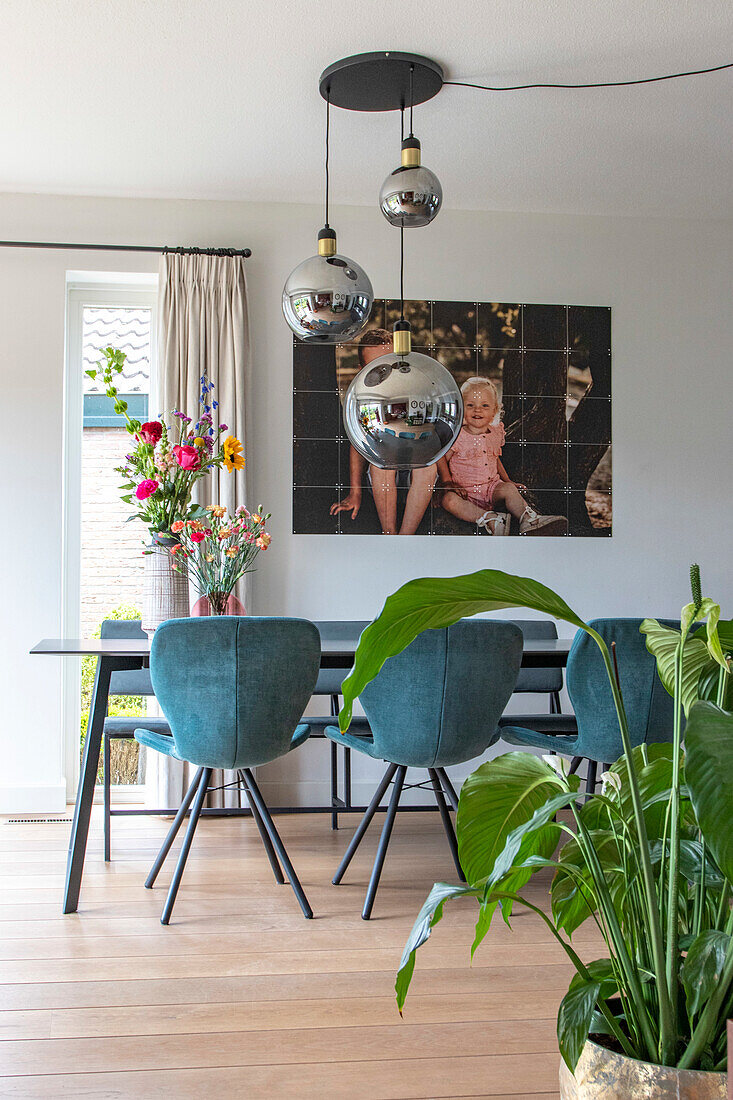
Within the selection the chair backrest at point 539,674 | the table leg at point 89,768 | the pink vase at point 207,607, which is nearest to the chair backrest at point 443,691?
the pink vase at point 207,607

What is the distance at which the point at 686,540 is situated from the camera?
478 centimetres

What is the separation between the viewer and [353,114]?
12.1 feet

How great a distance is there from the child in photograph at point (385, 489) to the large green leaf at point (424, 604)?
3.44 m

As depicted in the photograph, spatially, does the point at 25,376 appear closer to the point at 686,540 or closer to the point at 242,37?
the point at 242,37

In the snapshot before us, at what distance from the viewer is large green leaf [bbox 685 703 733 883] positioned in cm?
98

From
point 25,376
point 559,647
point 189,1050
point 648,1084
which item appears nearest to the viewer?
point 648,1084

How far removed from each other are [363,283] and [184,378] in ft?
6.07

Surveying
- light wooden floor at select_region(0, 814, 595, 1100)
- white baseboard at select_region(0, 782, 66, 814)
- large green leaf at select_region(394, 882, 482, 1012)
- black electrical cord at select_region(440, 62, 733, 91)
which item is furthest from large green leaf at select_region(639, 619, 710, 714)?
white baseboard at select_region(0, 782, 66, 814)

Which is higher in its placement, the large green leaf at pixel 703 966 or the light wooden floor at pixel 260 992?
the large green leaf at pixel 703 966

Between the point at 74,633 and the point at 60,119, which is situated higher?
the point at 60,119

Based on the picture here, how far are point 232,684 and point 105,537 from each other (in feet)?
6.84

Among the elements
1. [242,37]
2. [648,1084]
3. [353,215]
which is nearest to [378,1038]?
[648,1084]

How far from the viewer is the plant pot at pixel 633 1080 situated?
1.02 m

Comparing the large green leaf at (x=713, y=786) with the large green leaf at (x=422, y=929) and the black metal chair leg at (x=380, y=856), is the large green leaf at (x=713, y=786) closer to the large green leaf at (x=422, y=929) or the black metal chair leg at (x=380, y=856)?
the large green leaf at (x=422, y=929)
